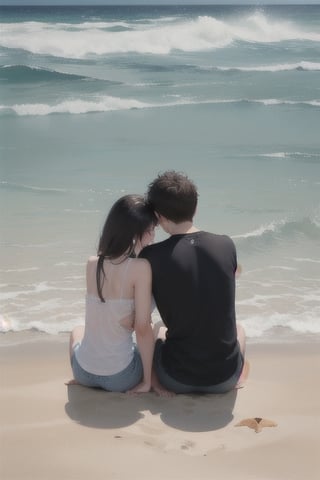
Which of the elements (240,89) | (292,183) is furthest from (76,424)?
(240,89)

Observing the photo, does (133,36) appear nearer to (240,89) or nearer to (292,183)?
(240,89)

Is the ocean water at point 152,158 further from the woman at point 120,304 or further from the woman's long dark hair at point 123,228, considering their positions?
the woman's long dark hair at point 123,228

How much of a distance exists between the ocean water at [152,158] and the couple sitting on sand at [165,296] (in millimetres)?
1307

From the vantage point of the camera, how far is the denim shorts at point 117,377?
3.47 meters

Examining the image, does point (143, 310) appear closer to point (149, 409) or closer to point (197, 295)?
point (197, 295)

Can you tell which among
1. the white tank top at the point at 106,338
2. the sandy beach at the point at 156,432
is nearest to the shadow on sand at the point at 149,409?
the sandy beach at the point at 156,432

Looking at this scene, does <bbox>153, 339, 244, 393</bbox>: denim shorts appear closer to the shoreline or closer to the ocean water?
the shoreline

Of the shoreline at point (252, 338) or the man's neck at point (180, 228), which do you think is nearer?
the man's neck at point (180, 228)

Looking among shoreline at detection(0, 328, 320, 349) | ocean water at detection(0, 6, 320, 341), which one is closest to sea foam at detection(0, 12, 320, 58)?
ocean water at detection(0, 6, 320, 341)

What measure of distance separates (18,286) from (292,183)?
4585mm

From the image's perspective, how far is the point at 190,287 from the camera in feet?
10.9

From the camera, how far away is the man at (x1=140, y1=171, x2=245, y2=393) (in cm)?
332

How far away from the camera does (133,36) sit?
28.7 m

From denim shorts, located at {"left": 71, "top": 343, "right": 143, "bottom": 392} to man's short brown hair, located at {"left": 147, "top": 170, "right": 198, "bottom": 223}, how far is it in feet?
2.18
